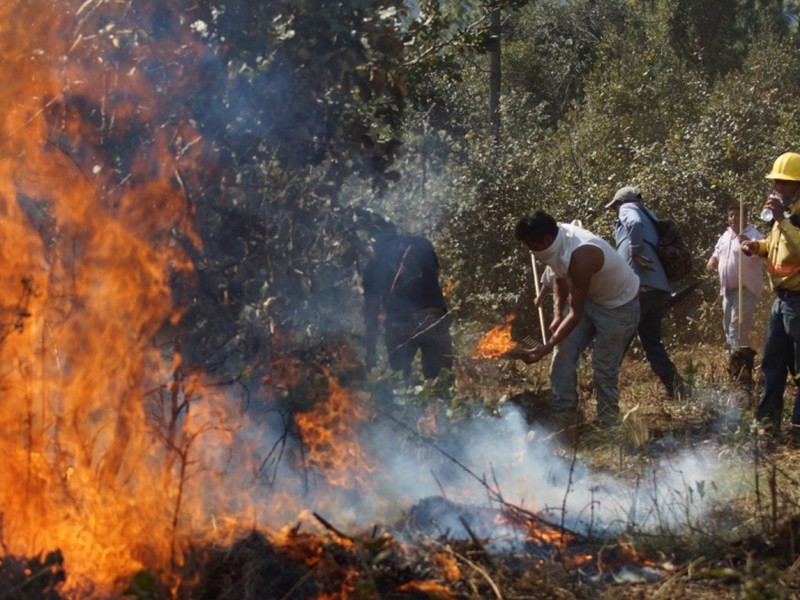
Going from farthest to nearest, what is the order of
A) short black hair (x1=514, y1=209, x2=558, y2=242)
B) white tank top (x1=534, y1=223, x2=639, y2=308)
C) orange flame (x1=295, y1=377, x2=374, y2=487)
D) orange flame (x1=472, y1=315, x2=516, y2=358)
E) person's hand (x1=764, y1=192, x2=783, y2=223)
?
1. orange flame (x1=472, y1=315, x2=516, y2=358)
2. person's hand (x1=764, y1=192, x2=783, y2=223)
3. white tank top (x1=534, y1=223, x2=639, y2=308)
4. short black hair (x1=514, y1=209, x2=558, y2=242)
5. orange flame (x1=295, y1=377, x2=374, y2=487)

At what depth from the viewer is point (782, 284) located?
7426 mm

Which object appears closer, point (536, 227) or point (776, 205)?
point (536, 227)

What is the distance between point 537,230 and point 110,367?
10.5 ft

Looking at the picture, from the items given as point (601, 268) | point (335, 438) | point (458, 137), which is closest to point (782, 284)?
point (601, 268)

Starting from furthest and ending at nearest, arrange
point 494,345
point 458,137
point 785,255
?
point 458,137, point 494,345, point 785,255

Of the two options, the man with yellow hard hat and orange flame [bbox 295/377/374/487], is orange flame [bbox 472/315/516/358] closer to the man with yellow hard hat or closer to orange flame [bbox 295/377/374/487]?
the man with yellow hard hat

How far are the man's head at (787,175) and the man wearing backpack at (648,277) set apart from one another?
67.9 inches

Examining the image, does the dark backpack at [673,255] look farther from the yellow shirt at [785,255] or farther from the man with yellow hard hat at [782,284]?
the yellow shirt at [785,255]

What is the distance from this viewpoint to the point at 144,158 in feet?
17.3

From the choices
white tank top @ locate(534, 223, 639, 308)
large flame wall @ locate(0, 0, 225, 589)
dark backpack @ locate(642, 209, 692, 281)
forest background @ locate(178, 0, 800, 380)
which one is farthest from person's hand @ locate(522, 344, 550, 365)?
large flame wall @ locate(0, 0, 225, 589)

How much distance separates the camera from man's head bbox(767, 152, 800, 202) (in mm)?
7344

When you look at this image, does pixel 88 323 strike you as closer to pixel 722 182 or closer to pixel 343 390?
pixel 343 390

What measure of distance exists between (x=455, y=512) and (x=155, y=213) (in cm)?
223

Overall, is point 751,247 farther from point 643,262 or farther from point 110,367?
point 110,367
